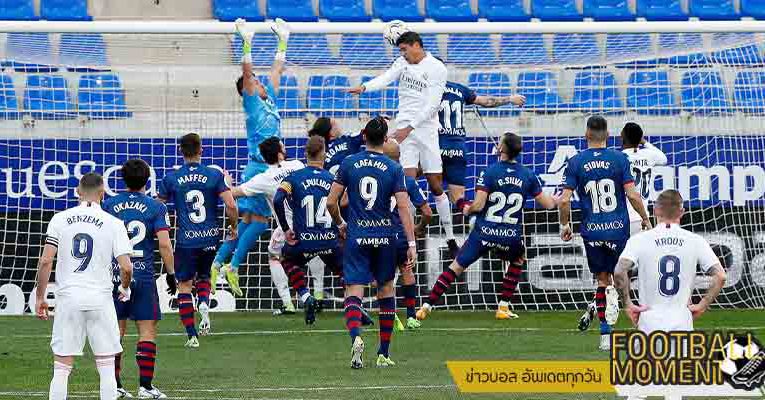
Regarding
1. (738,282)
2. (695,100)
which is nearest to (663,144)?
(695,100)

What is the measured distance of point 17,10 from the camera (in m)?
23.2

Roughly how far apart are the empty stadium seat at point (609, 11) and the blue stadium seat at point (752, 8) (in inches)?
79.1

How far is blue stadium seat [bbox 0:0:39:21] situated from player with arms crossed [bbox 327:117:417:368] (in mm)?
13478

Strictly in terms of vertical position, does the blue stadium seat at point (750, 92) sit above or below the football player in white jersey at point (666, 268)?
above

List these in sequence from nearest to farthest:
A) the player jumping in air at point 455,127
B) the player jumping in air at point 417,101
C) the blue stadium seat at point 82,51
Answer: the player jumping in air at point 417,101 → the player jumping in air at point 455,127 → the blue stadium seat at point 82,51

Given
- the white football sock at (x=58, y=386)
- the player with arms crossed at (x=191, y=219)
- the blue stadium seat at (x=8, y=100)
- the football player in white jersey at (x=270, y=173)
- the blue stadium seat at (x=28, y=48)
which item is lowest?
the white football sock at (x=58, y=386)

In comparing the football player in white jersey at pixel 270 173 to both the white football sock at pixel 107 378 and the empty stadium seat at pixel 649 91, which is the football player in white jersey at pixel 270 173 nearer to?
the empty stadium seat at pixel 649 91

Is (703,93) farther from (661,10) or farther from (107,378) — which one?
(107,378)

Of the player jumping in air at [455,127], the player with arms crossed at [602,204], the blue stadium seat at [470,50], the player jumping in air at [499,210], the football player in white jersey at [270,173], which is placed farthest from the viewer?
the blue stadium seat at [470,50]

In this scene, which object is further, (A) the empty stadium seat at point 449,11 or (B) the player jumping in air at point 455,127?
(A) the empty stadium seat at point 449,11

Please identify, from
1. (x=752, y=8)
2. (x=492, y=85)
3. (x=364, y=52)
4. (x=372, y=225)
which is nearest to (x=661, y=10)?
(x=752, y=8)

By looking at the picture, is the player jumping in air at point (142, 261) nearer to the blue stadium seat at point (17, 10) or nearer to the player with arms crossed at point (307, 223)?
the player with arms crossed at point (307, 223)

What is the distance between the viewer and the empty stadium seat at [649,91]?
1793cm

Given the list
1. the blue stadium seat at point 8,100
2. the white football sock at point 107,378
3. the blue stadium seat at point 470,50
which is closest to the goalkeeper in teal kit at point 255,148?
the blue stadium seat at point 470,50
